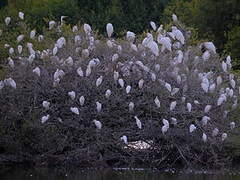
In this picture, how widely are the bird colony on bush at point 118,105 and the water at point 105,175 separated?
56cm

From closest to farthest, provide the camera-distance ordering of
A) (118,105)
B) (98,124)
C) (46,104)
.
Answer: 1. (98,124)
2. (46,104)
3. (118,105)

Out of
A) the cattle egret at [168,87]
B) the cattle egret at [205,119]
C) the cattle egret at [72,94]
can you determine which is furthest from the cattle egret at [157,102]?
the cattle egret at [72,94]

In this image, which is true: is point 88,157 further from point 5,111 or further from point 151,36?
point 151,36

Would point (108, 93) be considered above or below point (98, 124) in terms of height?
above

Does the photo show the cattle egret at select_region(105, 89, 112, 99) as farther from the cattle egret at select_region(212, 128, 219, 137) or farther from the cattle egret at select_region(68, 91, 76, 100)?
the cattle egret at select_region(212, 128, 219, 137)

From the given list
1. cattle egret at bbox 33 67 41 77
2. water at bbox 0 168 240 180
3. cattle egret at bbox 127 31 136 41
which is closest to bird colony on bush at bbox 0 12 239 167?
cattle egret at bbox 33 67 41 77

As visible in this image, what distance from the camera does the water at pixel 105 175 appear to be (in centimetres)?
1355

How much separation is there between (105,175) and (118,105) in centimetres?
177

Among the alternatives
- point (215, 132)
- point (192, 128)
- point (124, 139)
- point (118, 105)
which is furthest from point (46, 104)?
point (215, 132)

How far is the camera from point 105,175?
13914 mm

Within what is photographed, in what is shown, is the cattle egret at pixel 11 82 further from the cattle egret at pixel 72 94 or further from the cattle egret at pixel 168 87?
the cattle egret at pixel 168 87

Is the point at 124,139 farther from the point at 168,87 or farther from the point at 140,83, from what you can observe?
the point at 168,87

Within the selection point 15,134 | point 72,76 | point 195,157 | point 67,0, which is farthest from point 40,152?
point 67,0

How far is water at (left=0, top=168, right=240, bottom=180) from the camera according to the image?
1355 centimetres
